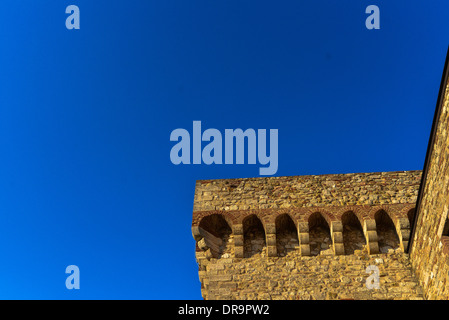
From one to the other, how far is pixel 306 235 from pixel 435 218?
2900mm

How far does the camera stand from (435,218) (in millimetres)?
8102

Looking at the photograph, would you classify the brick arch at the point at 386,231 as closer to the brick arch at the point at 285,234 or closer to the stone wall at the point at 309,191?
the stone wall at the point at 309,191

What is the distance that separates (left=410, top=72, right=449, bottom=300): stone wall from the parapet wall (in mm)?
731

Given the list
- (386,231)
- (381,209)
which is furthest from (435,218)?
(386,231)

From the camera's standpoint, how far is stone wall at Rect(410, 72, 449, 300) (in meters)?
7.58

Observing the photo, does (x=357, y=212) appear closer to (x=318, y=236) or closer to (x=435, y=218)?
(x=318, y=236)

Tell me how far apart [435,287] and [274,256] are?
321 cm

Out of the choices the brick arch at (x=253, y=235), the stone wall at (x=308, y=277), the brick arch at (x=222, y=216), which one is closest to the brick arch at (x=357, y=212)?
the stone wall at (x=308, y=277)

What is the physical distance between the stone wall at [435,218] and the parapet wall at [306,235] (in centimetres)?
73

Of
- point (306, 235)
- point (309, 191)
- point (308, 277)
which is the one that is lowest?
point (308, 277)

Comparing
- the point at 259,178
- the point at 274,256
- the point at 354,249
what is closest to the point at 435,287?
the point at 354,249

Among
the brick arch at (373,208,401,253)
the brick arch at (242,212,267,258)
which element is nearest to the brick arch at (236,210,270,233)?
the brick arch at (242,212,267,258)

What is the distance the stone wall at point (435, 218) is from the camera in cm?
758
